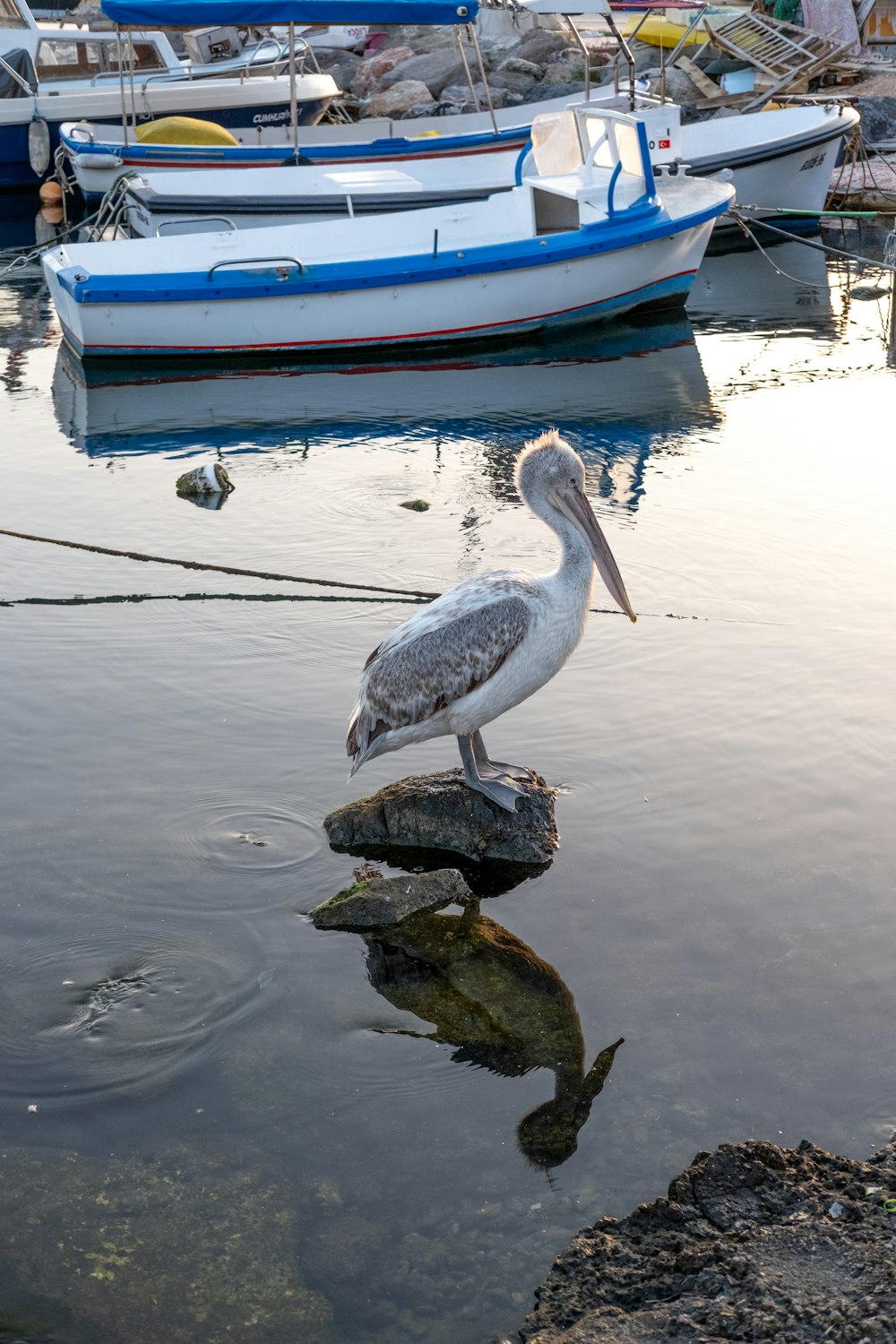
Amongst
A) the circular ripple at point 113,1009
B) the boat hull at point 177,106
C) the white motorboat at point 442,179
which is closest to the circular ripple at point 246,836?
the circular ripple at point 113,1009

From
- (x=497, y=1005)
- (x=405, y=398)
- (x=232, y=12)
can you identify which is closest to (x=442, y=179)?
(x=232, y=12)

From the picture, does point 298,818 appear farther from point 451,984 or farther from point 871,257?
point 871,257

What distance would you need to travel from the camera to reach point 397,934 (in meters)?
5.01

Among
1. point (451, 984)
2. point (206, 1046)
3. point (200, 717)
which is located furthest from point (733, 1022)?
point (200, 717)

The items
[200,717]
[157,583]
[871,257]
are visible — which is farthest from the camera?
[871,257]

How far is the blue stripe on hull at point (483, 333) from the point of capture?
13.3 metres

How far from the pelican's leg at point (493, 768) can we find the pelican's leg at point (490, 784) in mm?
53

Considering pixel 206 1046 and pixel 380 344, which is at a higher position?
pixel 380 344

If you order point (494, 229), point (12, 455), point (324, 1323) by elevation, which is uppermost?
point (494, 229)

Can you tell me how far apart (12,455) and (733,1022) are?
8086mm

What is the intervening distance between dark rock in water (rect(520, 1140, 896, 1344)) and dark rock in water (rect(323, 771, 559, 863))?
6.07 ft

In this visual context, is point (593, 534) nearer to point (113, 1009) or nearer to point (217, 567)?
point (113, 1009)

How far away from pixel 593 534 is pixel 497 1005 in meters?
1.96

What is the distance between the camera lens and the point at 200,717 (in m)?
6.52
